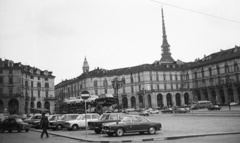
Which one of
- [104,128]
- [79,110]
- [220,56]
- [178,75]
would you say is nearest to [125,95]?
[178,75]

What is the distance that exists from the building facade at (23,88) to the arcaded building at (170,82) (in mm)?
6003

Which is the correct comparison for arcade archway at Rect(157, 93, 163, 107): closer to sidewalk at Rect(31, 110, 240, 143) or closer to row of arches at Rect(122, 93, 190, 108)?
row of arches at Rect(122, 93, 190, 108)

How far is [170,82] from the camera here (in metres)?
84.9

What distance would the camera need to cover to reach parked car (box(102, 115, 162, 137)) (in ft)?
53.8

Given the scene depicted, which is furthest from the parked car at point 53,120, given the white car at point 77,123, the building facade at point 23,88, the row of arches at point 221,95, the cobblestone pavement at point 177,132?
the row of arches at point 221,95

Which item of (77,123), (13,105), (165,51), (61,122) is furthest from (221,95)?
(61,122)

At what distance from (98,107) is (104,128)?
2064 cm

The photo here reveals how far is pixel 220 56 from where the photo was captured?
244ft

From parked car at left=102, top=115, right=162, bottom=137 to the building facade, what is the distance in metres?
53.6

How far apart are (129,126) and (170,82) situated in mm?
69963

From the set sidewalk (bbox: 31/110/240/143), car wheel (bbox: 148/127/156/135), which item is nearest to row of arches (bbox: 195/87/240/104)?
sidewalk (bbox: 31/110/240/143)

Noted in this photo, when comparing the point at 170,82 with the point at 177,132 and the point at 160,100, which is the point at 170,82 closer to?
the point at 160,100

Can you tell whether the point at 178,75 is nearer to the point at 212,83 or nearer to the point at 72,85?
the point at 212,83

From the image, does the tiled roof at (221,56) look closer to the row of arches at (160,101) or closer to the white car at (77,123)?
the row of arches at (160,101)
